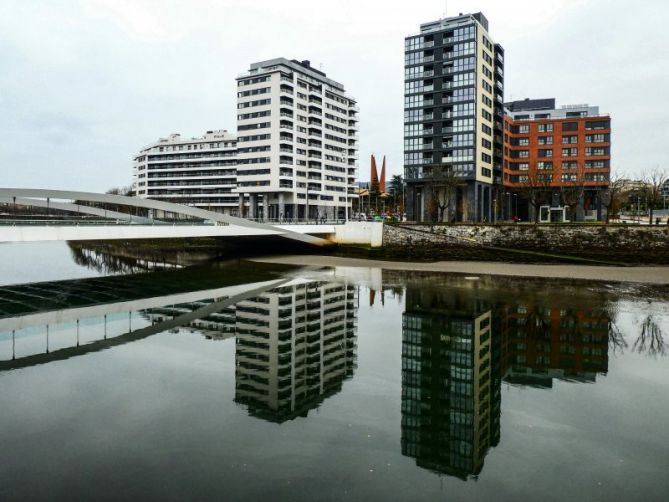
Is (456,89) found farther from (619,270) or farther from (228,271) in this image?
(228,271)

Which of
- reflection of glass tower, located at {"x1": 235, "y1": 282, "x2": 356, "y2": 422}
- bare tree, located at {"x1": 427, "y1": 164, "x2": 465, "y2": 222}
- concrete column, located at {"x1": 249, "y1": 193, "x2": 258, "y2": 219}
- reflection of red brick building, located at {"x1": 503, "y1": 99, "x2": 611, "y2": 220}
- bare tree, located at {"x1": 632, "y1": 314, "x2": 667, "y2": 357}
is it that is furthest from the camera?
concrete column, located at {"x1": 249, "y1": 193, "x2": 258, "y2": 219}

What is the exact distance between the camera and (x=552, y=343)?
19922mm

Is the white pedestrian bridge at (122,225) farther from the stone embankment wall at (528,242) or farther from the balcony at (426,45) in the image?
the balcony at (426,45)

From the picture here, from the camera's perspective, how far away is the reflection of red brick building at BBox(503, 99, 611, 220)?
91438 millimetres

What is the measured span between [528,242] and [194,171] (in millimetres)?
97011

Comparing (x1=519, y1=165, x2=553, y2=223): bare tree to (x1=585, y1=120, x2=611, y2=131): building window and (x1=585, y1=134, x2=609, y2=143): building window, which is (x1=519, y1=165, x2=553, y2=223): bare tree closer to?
(x1=585, y1=134, x2=609, y2=143): building window

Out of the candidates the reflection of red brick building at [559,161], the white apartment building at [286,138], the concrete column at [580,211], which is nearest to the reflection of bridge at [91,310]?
the white apartment building at [286,138]

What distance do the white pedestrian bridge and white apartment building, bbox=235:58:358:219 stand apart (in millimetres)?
29116

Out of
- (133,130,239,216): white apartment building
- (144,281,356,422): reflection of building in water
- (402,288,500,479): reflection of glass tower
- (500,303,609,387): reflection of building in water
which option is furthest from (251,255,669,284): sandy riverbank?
(133,130,239,216): white apartment building

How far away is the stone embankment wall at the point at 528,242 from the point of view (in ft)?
174

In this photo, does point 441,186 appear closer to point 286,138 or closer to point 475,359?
point 286,138

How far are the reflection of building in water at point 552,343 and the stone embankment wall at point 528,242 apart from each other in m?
30.7

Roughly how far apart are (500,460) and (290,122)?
89803mm

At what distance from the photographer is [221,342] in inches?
794
